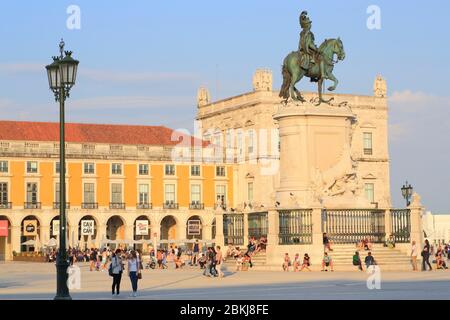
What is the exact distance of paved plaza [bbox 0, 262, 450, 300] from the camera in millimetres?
23766

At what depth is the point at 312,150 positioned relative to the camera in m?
37.5

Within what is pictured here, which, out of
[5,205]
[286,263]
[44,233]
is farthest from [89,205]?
[286,263]

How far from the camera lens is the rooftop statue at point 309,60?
38.1 m

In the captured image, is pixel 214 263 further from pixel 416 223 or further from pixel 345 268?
pixel 416 223

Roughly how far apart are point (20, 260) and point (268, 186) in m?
21.9

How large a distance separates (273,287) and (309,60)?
12.7 meters

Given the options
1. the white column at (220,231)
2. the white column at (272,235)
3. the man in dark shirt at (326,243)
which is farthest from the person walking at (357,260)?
the white column at (220,231)

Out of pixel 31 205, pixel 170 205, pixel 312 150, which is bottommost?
pixel 170 205

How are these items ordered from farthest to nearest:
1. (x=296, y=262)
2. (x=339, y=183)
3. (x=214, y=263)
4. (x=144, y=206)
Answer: (x=144, y=206) → (x=339, y=183) → (x=296, y=262) → (x=214, y=263)

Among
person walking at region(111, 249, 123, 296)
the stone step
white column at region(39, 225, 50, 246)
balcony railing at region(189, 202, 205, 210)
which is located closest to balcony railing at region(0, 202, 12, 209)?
white column at region(39, 225, 50, 246)

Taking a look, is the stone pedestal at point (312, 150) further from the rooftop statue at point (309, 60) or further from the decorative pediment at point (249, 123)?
the decorative pediment at point (249, 123)

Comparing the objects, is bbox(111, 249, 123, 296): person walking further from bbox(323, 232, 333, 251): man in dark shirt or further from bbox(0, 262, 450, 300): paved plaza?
bbox(323, 232, 333, 251): man in dark shirt

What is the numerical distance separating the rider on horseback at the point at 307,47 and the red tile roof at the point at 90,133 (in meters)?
47.6

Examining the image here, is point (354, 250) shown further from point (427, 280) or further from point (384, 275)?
point (427, 280)
